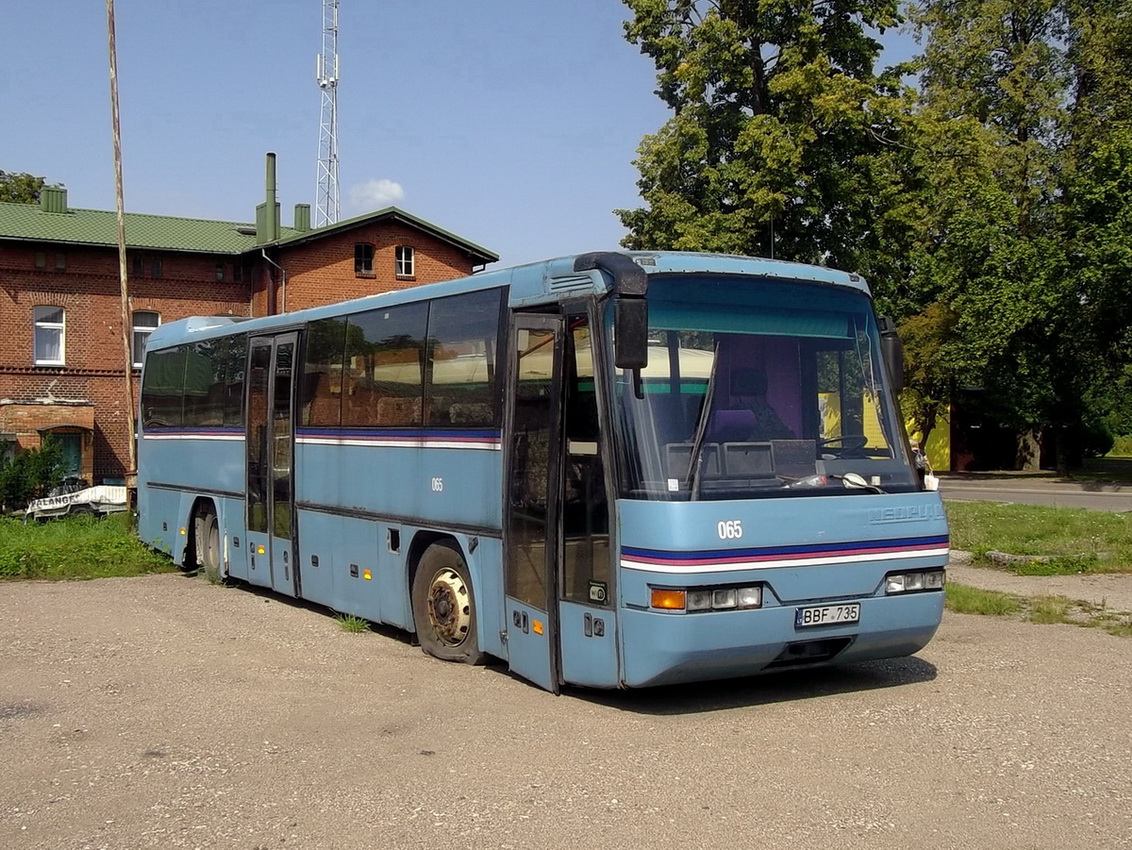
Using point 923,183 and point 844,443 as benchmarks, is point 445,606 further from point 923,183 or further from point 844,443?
point 923,183

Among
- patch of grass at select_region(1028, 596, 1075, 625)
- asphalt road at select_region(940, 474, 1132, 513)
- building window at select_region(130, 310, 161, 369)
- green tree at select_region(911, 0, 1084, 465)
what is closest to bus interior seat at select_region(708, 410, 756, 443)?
patch of grass at select_region(1028, 596, 1075, 625)

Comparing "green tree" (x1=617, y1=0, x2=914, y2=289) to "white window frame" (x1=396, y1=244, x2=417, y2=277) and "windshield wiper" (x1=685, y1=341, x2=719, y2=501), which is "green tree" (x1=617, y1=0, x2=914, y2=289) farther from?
"windshield wiper" (x1=685, y1=341, x2=719, y2=501)

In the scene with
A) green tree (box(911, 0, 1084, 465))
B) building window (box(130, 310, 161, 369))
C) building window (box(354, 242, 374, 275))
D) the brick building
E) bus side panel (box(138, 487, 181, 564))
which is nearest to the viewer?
bus side panel (box(138, 487, 181, 564))

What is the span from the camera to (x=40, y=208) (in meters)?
42.9

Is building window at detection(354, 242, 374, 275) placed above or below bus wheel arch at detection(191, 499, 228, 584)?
above

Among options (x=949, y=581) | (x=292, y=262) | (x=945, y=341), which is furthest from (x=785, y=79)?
(x=949, y=581)

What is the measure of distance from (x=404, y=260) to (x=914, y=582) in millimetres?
37418

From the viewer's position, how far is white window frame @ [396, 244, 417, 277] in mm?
44188

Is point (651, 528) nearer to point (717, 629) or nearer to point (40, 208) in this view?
point (717, 629)

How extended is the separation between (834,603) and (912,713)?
2.82ft

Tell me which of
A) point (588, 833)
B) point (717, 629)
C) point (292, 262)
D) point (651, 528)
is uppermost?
point (292, 262)

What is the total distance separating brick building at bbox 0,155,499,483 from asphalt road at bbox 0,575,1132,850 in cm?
3110

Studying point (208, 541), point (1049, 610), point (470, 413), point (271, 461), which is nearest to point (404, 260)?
point (208, 541)

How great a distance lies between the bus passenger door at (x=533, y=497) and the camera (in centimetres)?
841
